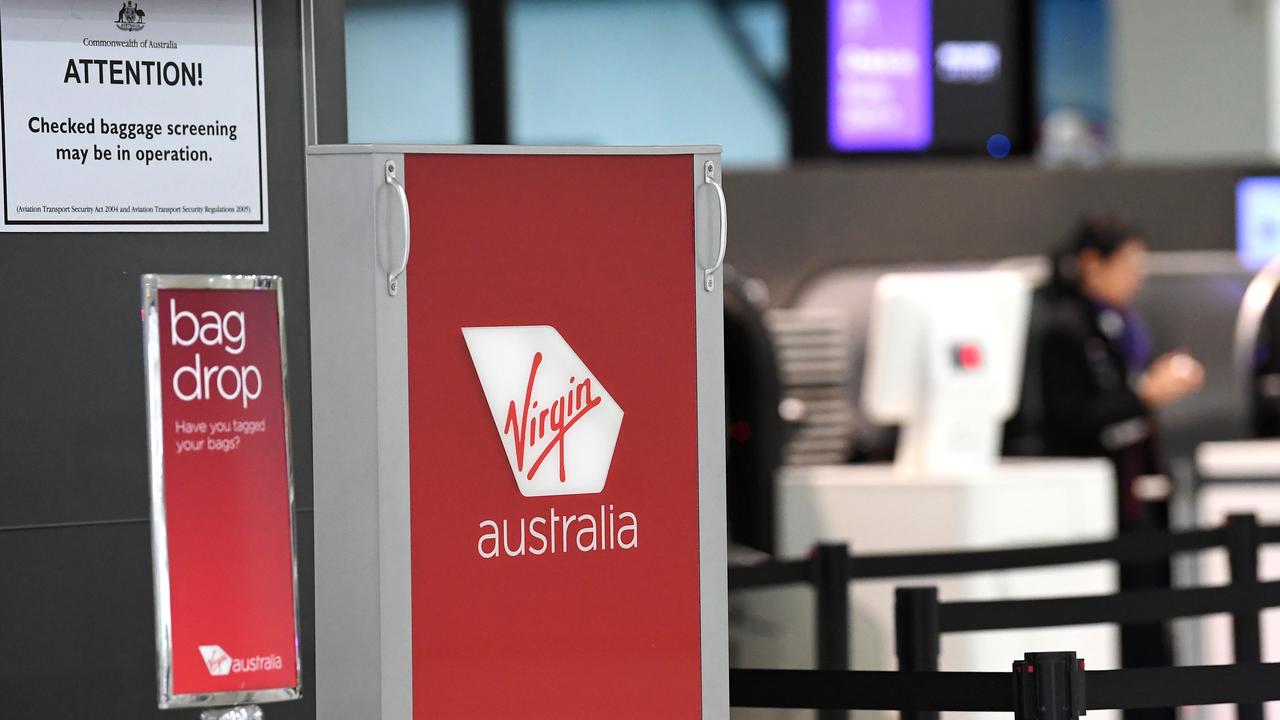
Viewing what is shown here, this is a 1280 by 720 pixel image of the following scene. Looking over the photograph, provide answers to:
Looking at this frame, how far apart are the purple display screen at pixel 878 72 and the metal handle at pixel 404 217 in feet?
16.8

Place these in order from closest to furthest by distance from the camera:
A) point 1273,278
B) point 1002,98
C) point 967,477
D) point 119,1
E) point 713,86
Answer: point 119,1, point 967,477, point 1002,98, point 1273,278, point 713,86

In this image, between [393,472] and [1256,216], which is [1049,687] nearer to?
[393,472]

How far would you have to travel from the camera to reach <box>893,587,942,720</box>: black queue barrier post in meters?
2.60

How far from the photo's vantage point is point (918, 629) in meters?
2.61

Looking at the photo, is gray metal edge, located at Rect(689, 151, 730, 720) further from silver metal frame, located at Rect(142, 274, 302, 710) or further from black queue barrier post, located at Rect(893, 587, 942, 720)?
black queue barrier post, located at Rect(893, 587, 942, 720)

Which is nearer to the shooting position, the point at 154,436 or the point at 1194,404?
the point at 154,436

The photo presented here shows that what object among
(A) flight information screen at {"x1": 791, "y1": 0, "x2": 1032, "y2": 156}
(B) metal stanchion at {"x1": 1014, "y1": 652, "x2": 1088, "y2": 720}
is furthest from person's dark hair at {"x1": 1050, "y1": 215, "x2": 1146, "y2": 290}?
(B) metal stanchion at {"x1": 1014, "y1": 652, "x2": 1088, "y2": 720}

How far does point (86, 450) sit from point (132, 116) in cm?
44

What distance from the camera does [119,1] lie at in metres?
2.08

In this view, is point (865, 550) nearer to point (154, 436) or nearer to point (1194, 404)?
point (1194, 404)

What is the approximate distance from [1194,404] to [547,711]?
258 inches

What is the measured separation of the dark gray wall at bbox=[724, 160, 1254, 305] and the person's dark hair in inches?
35.9

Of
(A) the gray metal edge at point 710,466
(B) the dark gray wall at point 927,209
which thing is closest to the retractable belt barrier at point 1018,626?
(A) the gray metal edge at point 710,466

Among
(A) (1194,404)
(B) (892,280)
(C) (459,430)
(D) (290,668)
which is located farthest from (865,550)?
(C) (459,430)
